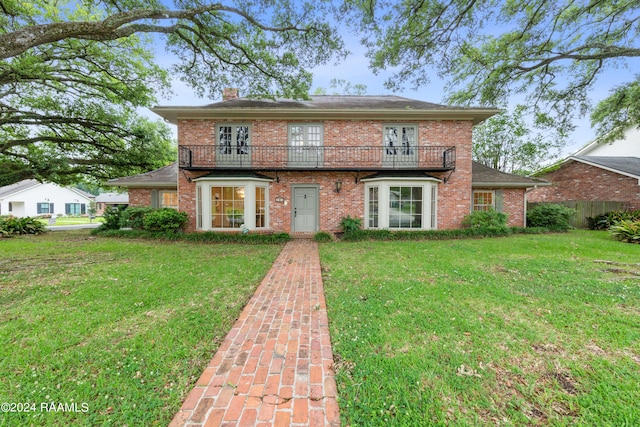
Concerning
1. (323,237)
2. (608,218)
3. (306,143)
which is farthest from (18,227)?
(608,218)

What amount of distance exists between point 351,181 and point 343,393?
943cm

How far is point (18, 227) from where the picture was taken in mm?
12102

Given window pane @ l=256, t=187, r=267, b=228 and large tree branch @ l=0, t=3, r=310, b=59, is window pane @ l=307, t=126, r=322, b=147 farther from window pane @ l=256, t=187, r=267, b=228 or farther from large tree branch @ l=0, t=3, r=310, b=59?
large tree branch @ l=0, t=3, r=310, b=59

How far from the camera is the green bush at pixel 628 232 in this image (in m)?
8.85

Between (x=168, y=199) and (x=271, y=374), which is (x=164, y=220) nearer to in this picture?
(x=168, y=199)

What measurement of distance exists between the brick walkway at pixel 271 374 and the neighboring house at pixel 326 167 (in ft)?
23.7

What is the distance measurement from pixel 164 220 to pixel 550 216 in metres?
18.9

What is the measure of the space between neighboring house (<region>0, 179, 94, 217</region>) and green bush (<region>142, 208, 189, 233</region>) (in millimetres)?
28661

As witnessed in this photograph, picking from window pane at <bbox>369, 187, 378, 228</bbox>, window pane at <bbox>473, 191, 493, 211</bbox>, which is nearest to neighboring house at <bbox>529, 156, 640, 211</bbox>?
window pane at <bbox>473, 191, 493, 211</bbox>

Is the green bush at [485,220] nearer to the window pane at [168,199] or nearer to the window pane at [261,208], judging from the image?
the window pane at [261,208]

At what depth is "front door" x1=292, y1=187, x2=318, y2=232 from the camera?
10.9 metres

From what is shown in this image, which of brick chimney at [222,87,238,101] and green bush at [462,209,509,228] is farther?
brick chimney at [222,87,238,101]

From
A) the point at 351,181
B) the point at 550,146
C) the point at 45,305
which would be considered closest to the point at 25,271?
the point at 45,305

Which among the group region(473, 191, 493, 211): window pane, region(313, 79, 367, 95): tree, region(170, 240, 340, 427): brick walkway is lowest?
region(170, 240, 340, 427): brick walkway
